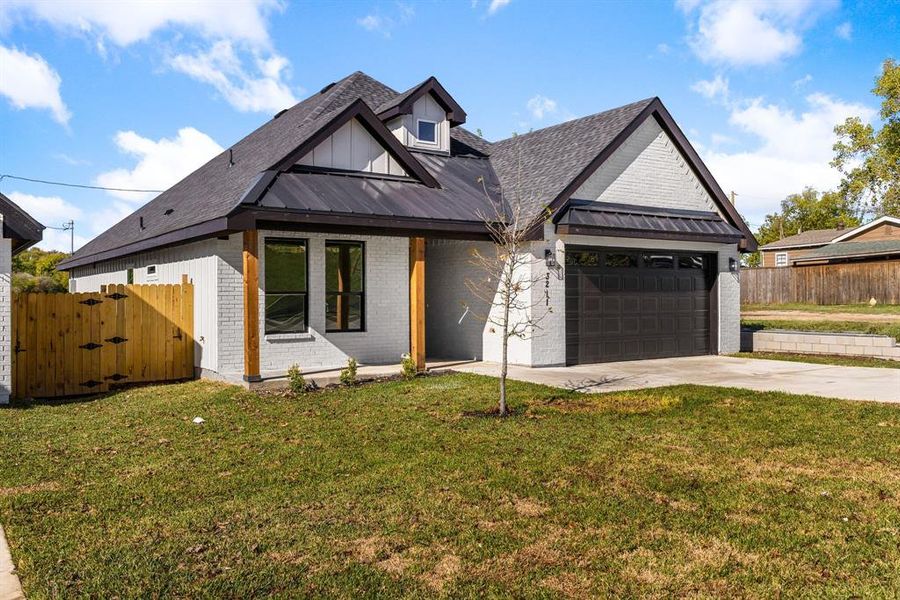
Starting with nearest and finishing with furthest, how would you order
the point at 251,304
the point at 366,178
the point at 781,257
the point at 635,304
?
the point at 251,304
the point at 366,178
the point at 635,304
the point at 781,257

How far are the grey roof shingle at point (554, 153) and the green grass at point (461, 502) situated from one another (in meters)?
6.60

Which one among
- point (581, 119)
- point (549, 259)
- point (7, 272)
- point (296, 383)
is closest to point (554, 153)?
point (581, 119)

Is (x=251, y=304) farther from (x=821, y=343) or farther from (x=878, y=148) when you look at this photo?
(x=878, y=148)

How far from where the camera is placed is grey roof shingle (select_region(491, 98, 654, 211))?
1502 centimetres

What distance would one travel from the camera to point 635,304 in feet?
52.9

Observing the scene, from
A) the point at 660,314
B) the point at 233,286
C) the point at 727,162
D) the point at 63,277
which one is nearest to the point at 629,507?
the point at 233,286

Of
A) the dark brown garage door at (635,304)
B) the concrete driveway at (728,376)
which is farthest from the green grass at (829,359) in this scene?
the dark brown garage door at (635,304)

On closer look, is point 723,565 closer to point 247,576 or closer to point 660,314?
point 247,576

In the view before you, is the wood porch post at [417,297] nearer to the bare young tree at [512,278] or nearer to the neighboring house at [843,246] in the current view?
the bare young tree at [512,278]

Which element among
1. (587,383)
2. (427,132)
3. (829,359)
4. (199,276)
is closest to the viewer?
(587,383)

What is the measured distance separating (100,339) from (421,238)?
19.8ft

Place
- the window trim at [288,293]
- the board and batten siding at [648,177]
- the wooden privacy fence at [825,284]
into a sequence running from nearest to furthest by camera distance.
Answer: the window trim at [288,293] < the board and batten siding at [648,177] < the wooden privacy fence at [825,284]

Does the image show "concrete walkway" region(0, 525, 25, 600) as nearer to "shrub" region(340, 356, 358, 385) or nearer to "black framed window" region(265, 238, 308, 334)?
"shrub" region(340, 356, 358, 385)

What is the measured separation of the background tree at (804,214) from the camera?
7006 cm
